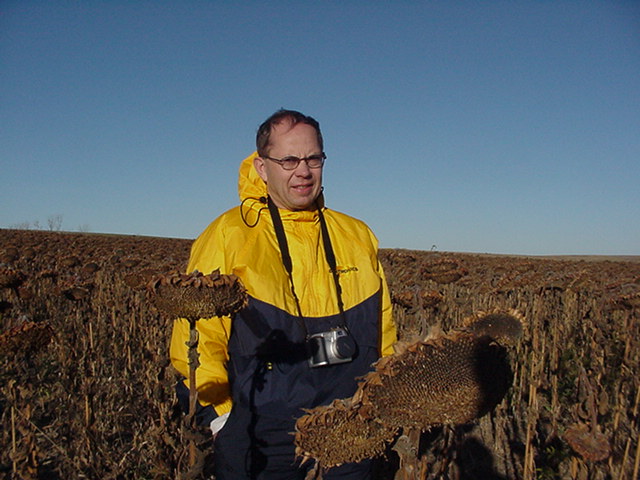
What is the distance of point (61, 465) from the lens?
3580 millimetres

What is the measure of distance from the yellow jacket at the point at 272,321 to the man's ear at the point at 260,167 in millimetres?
146

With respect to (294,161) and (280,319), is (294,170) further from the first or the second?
(280,319)

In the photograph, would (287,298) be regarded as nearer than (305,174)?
Yes

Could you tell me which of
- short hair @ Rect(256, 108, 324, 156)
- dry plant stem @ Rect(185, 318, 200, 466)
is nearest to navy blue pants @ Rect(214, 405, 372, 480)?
dry plant stem @ Rect(185, 318, 200, 466)

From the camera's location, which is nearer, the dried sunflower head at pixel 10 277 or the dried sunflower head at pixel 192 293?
the dried sunflower head at pixel 192 293

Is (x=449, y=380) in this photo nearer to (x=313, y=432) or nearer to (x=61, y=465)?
(x=313, y=432)

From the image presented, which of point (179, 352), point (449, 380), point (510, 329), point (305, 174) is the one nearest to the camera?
point (449, 380)

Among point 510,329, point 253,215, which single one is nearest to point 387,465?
point 253,215

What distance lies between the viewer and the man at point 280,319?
2248mm

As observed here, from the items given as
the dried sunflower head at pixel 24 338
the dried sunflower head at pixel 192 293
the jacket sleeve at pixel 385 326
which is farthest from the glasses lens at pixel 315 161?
the dried sunflower head at pixel 24 338

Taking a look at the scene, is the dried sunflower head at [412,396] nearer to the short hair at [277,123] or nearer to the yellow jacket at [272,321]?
the yellow jacket at [272,321]

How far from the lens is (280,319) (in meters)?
2.23

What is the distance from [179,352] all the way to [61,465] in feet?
6.98

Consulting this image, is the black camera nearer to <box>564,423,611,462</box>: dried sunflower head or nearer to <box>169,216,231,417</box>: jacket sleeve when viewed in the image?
<box>169,216,231,417</box>: jacket sleeve
